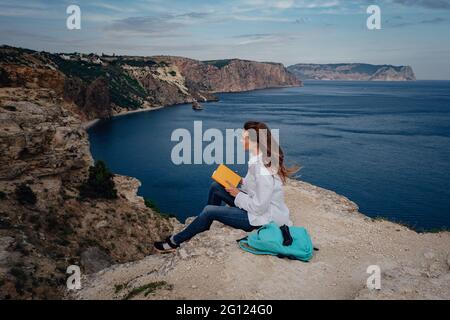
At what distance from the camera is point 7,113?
2788 cm

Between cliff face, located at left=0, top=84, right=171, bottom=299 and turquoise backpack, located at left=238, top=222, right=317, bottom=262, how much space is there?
40.9ft

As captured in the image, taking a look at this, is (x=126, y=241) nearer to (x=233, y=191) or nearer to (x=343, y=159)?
(x=233, y=191)

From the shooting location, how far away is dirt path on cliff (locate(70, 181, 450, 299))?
25.6ft

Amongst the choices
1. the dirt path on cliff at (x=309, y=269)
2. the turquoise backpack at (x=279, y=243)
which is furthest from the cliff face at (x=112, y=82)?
the turquoise backpack at (x=279, y=243)

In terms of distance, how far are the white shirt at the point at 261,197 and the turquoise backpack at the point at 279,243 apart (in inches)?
7.8

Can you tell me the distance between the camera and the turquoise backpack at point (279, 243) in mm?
8414

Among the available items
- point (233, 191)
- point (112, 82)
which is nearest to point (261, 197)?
point (233, 191)

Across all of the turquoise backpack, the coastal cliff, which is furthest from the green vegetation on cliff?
the turquoise backpack

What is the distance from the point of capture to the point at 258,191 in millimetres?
8109

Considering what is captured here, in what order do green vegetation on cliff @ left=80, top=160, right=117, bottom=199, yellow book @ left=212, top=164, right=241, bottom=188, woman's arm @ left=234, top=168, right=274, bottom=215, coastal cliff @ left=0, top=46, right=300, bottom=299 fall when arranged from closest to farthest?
1. woman's arm @ left=234, top=168, right=274, bottom=215
2. yellow book @ left=212, top=164, right=241, bottom=188
3. coastal cliff @ left=0, top=46, right=300, bottom=299
4. green vegetation on cliff @ left=80, top=160, right=117, bottom=199

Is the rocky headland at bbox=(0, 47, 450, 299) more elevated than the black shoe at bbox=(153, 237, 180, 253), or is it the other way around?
the black shoe at bbox=(153, 237, 180, 253)

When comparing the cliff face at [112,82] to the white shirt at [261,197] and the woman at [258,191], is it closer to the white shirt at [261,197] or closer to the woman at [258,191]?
the woman at [258,191]

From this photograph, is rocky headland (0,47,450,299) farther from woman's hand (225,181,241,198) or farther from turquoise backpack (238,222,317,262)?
woman's hand (225,181,241,198)
